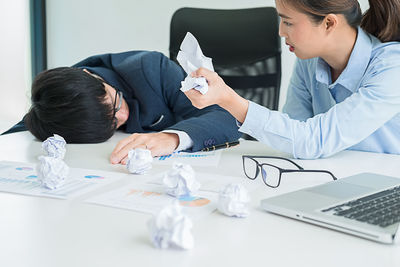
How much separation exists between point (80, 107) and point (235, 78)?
81 centimetres

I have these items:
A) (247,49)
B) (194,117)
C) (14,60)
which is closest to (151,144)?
(194,117)

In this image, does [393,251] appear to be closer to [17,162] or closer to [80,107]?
[17,162]

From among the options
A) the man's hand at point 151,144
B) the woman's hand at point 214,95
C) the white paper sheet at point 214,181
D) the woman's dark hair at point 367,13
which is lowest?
the man's hand at point 151,144

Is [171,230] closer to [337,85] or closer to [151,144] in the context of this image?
[151,144]

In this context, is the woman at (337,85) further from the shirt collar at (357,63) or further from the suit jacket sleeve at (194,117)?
the suit jacket sleeve at (194,117)

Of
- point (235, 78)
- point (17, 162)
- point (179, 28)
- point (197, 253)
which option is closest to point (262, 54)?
point (235, 78)

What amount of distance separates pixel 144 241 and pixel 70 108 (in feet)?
2.46

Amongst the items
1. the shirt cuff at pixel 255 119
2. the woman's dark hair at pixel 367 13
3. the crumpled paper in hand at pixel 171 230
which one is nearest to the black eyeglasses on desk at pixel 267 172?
the shirt cuff at pixel 255 119

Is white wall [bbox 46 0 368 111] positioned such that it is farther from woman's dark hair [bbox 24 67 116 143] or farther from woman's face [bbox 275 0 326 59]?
woman's dark hair [bbox 24 67 116 143]

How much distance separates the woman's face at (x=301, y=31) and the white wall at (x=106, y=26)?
177 centimetres

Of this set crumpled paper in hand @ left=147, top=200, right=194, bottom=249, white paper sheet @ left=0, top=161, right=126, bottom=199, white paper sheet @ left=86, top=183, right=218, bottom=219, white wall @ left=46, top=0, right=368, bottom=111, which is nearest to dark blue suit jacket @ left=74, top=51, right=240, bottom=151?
white paper sheet @ left=0, top=161, right=126, bottom=199

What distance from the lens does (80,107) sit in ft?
4.29

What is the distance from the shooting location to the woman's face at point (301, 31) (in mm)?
1297

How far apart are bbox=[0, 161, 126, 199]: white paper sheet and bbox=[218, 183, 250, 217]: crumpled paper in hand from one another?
0.26m
